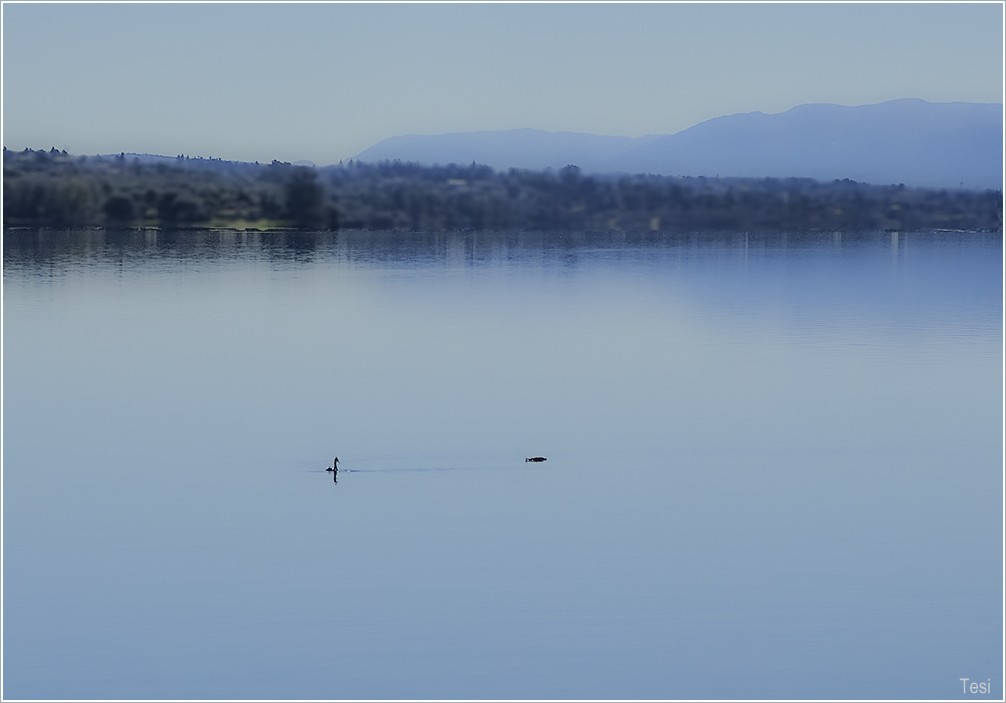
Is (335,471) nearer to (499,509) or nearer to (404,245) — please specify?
(499,509)

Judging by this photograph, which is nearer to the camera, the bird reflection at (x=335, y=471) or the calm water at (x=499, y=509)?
the calm water at (x=499, y=509)

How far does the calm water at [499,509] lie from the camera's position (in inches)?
566

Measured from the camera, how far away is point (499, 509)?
19734mm

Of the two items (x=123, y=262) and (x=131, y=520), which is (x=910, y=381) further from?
(x=123, y=262)

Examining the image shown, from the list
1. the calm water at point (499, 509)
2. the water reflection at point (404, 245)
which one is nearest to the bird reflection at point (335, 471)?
the calm water at point (499, 509)

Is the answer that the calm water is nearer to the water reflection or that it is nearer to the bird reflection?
the bird reflection

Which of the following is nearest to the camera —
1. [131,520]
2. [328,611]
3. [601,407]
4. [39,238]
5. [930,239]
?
[328,611]

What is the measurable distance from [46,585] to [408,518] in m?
4.69

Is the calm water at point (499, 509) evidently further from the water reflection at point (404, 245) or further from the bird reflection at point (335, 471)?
the water reflection at point (404, 245)

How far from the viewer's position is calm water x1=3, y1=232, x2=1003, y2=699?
14.4m

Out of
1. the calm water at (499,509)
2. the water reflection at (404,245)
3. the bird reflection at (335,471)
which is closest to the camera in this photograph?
the calm water at (499,509)

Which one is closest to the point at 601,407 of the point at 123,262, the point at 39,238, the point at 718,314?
the point at 718,314

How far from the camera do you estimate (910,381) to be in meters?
31.5

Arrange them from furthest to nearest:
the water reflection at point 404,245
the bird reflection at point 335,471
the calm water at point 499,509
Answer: the water reflection at point 404,245
the bird reflection at point 335,471
the calm water at point 499,509
